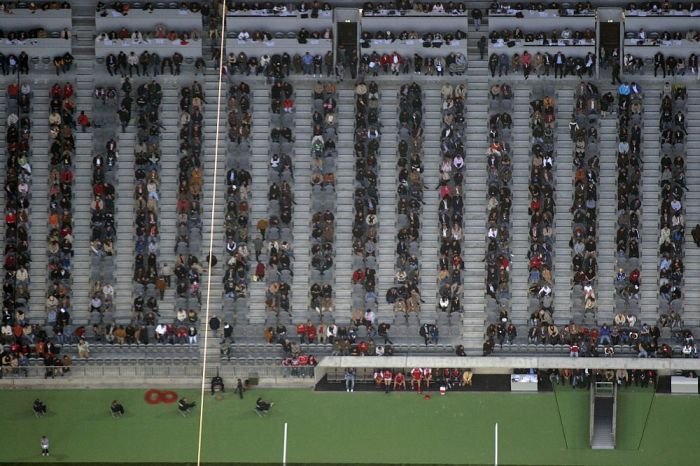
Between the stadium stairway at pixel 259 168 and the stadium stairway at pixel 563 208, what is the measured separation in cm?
1080

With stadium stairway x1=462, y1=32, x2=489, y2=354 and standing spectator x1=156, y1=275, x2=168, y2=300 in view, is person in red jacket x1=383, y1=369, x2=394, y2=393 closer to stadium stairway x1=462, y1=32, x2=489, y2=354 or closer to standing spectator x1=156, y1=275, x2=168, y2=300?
stadium stairway x1=462, y1=32, x2=489, y2=354

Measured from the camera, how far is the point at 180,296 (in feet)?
211

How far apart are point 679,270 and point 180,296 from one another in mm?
18318

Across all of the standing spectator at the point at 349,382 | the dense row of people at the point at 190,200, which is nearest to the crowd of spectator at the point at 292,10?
the dense row of people at the point at 190,200

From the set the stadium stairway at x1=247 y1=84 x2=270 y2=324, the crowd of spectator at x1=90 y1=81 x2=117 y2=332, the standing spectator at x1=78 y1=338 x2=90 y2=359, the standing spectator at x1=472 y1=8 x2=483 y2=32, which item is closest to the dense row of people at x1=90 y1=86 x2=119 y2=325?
the crowd of spectator at x1=90 y1=81 x2=117 y2=332

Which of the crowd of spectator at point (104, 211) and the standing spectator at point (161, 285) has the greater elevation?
the crowd of spectator at point (104, 211)

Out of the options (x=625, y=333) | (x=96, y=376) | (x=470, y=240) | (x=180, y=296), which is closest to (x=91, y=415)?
(x=96, y=376)

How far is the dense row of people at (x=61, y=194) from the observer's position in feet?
212

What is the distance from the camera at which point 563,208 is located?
212 ft

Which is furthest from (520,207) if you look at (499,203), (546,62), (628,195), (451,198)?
(546,62)

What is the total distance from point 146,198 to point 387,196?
898 centimetres

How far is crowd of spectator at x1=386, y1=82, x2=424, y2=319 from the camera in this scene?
210 ft

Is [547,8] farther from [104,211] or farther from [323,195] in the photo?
[104,211]

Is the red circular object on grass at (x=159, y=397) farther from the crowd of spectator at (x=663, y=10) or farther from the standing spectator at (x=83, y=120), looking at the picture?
the crowd of spectator at (x=663, y=10)
